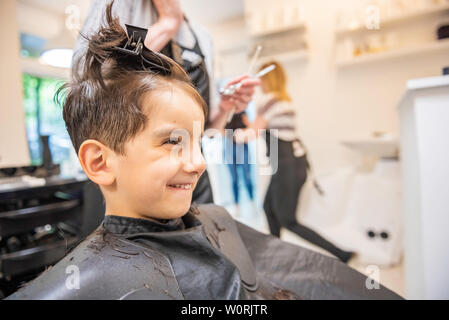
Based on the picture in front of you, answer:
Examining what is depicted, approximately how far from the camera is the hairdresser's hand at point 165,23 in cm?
58

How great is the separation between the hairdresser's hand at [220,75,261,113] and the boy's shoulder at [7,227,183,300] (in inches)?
17.7

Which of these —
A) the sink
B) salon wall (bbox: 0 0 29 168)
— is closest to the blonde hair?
the sink

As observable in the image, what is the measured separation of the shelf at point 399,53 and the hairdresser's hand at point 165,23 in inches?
35.8

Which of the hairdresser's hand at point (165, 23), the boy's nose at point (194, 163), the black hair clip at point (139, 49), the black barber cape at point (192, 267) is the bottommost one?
the black barber cape at point (192, 267)

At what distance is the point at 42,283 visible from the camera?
1.42 ft

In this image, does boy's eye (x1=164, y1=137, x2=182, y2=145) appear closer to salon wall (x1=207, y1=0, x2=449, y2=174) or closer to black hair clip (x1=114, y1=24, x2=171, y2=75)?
black hair clip (x1=114, y1=24, x2=171, y2=75)

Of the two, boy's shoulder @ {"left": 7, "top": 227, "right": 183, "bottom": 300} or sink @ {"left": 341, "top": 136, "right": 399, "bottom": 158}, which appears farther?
sink @ {"left": 341, "top": 136, "right": 399, "bottom": 158}

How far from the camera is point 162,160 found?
19.5 inches

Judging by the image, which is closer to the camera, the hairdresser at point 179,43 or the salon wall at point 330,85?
the hairdresser at point 179,43

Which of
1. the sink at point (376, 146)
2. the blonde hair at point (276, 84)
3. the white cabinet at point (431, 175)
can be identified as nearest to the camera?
the white cabinet at point (431, 175)

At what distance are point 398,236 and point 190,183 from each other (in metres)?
1.47

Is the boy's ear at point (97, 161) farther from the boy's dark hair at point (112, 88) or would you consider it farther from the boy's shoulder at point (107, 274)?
the boy's shoulder at point (107, 274)

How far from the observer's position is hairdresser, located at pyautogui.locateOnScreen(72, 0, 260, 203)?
55cm

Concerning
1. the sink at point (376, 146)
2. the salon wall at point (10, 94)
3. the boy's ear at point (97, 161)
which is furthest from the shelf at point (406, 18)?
the salon wall at point (10, 94)
